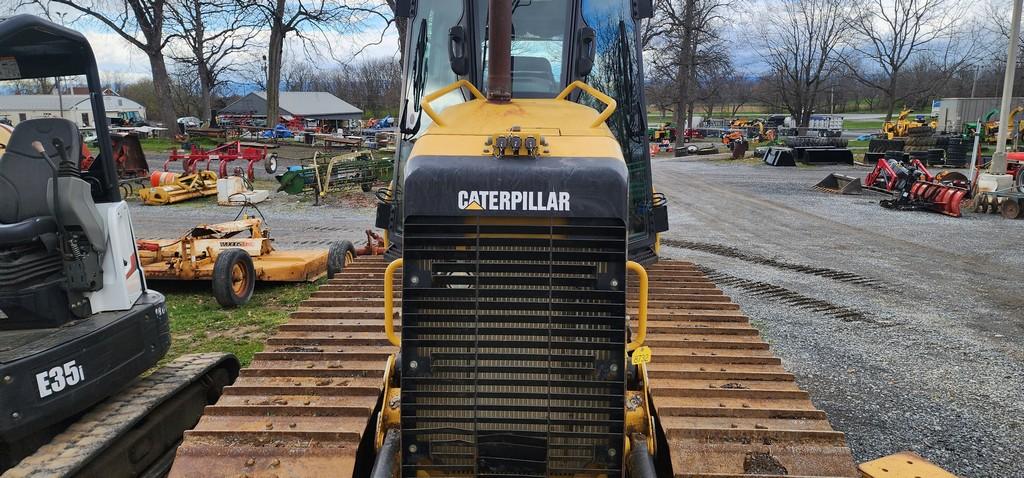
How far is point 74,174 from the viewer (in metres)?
3.84

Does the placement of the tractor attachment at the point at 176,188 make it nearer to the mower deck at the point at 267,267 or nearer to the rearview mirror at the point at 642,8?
the mower deck at the point at 267,267

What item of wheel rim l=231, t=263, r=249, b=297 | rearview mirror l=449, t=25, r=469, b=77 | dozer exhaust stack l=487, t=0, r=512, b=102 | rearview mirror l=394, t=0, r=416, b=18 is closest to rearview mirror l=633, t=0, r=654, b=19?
rearview mirror l=449, t=25, r=469, b=77

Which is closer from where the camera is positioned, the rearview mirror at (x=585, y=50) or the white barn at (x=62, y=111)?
the rearview mirror at (x=585, y=50)

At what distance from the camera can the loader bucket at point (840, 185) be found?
67.7 ft

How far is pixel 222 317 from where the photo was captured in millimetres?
8148

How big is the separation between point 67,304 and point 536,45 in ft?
10.4

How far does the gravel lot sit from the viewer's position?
539 centimetres

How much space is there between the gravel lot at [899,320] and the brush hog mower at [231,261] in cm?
548

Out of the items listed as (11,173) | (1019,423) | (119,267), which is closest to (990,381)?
(1019,423)

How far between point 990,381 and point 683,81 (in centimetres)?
3854

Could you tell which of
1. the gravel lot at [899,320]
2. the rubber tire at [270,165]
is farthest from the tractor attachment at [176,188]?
the gravel lot at [899,320]

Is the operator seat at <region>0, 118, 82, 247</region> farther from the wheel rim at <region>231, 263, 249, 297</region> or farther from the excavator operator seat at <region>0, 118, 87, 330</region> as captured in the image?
the wheel rim at <region>231, 263, 249, 297</region>

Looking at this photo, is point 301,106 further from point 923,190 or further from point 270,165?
point 923,190

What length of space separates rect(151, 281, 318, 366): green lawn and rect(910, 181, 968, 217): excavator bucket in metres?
15.0
